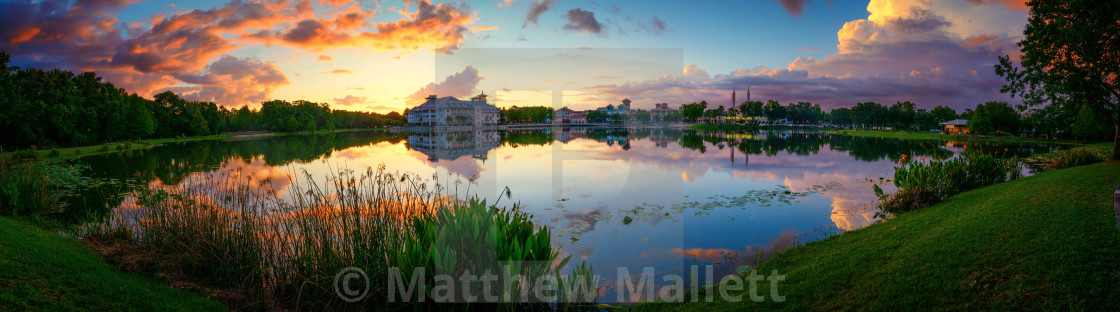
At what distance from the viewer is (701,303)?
4770 mm

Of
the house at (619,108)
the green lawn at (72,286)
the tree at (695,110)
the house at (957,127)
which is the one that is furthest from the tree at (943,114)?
the green lawn at (72,286)

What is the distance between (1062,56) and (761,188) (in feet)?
38.9

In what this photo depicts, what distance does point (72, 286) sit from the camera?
15.2 ft

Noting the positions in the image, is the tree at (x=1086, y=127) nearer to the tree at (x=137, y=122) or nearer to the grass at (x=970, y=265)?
the grass at (x=970, y=265)

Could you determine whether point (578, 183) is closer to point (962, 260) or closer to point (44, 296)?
point (962, 260)

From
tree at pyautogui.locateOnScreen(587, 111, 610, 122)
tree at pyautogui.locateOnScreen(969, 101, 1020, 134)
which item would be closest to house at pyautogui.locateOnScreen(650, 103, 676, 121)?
tree at pyautogui.locateOnScreen(587, 111, 610, 122)

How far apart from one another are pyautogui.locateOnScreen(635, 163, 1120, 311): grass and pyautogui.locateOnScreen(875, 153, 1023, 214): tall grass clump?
2.46m

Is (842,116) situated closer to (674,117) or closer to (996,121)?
(674,117)

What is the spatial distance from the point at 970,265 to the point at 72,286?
9487 mm

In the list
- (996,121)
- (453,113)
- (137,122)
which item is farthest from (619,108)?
(137,122)

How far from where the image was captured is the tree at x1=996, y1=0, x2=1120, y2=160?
13070 millimetres

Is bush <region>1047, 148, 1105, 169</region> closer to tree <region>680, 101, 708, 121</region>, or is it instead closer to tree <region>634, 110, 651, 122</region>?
tree <region>680, 101, 708, 121</region>

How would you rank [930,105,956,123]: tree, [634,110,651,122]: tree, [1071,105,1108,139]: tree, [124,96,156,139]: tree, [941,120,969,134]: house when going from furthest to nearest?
1. [634,110,651,122]: tree
2. [930,105,956,123]: tree
3. [941,120,969,134]: house
4. [124,96,156,139]: tree
5. [1071,105,1108,139]: tree

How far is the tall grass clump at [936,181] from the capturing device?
31.5 feet
